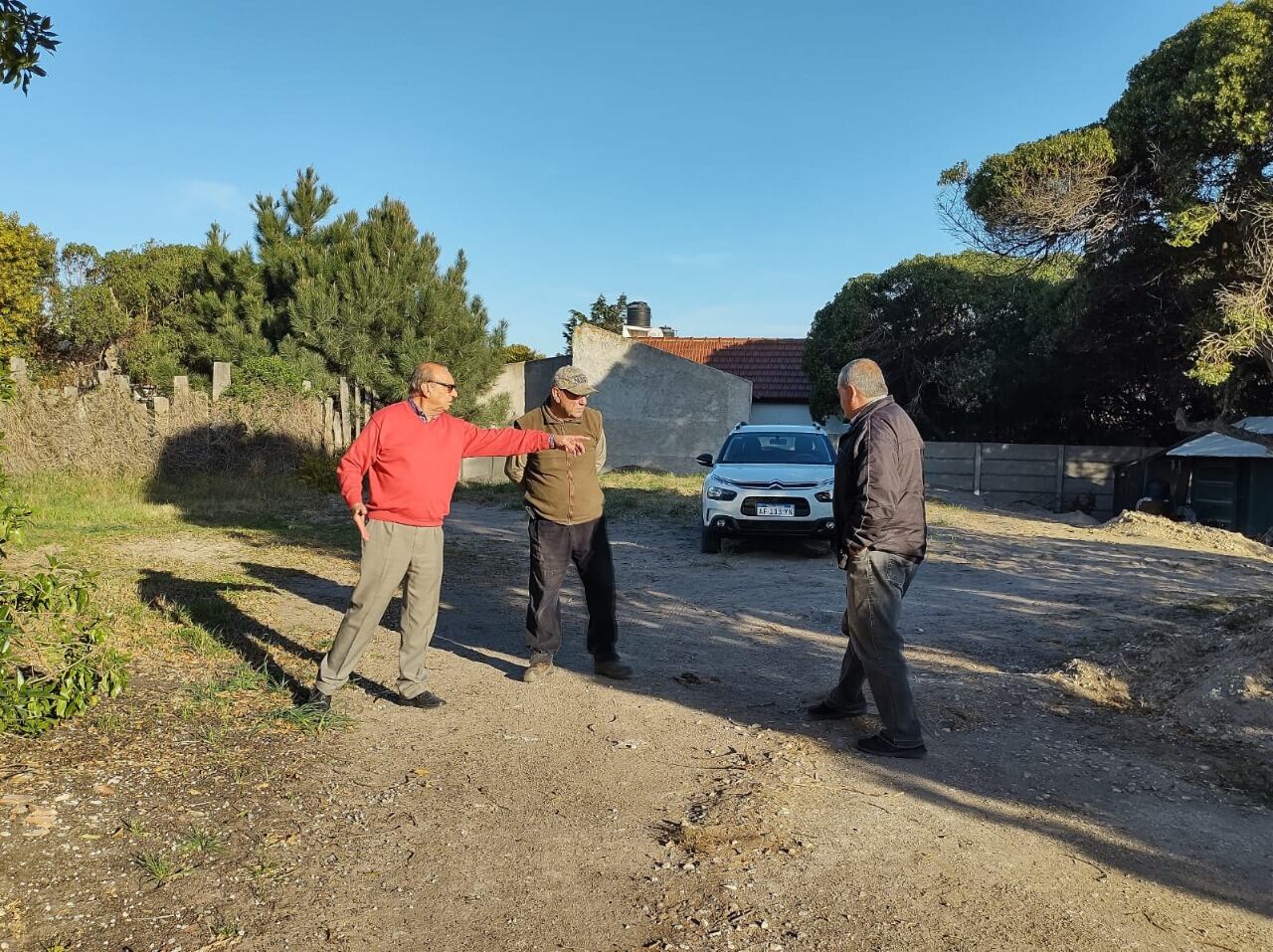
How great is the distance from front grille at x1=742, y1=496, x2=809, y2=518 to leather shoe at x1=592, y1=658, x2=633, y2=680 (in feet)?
17.7

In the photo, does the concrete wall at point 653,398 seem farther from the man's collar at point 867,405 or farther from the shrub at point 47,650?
the shrub at point 47,650

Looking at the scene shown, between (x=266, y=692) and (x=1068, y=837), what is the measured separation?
4038mm

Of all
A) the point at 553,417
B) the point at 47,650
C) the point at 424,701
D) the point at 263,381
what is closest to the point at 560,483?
the point at 553,417

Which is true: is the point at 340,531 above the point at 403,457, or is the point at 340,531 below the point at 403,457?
below

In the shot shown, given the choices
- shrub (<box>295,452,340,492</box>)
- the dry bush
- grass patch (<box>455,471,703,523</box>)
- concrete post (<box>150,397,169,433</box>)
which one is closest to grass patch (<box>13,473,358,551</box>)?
shrub (<box>295,452,340,492</box>)

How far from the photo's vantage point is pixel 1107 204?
14742 millimetres

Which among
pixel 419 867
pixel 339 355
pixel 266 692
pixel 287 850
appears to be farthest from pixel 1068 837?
pixel 339 355

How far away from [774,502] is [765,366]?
81.0 ft

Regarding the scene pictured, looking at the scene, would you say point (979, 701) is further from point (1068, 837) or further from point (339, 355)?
point (339, 355)

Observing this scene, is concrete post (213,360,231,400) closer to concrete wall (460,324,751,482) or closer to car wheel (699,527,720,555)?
car wheel (699,527,720,555)

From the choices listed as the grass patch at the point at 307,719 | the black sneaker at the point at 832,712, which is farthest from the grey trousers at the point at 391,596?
the black sneaker at the point at 832,712

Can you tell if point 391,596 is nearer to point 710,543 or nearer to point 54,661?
point 54,661

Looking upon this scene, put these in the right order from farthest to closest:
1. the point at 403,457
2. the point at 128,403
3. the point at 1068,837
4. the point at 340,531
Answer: the point at 128,403 → the point at 340,531 → the point at 403,457 → the point at 1068,837

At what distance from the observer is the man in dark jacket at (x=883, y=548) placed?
4441mm
